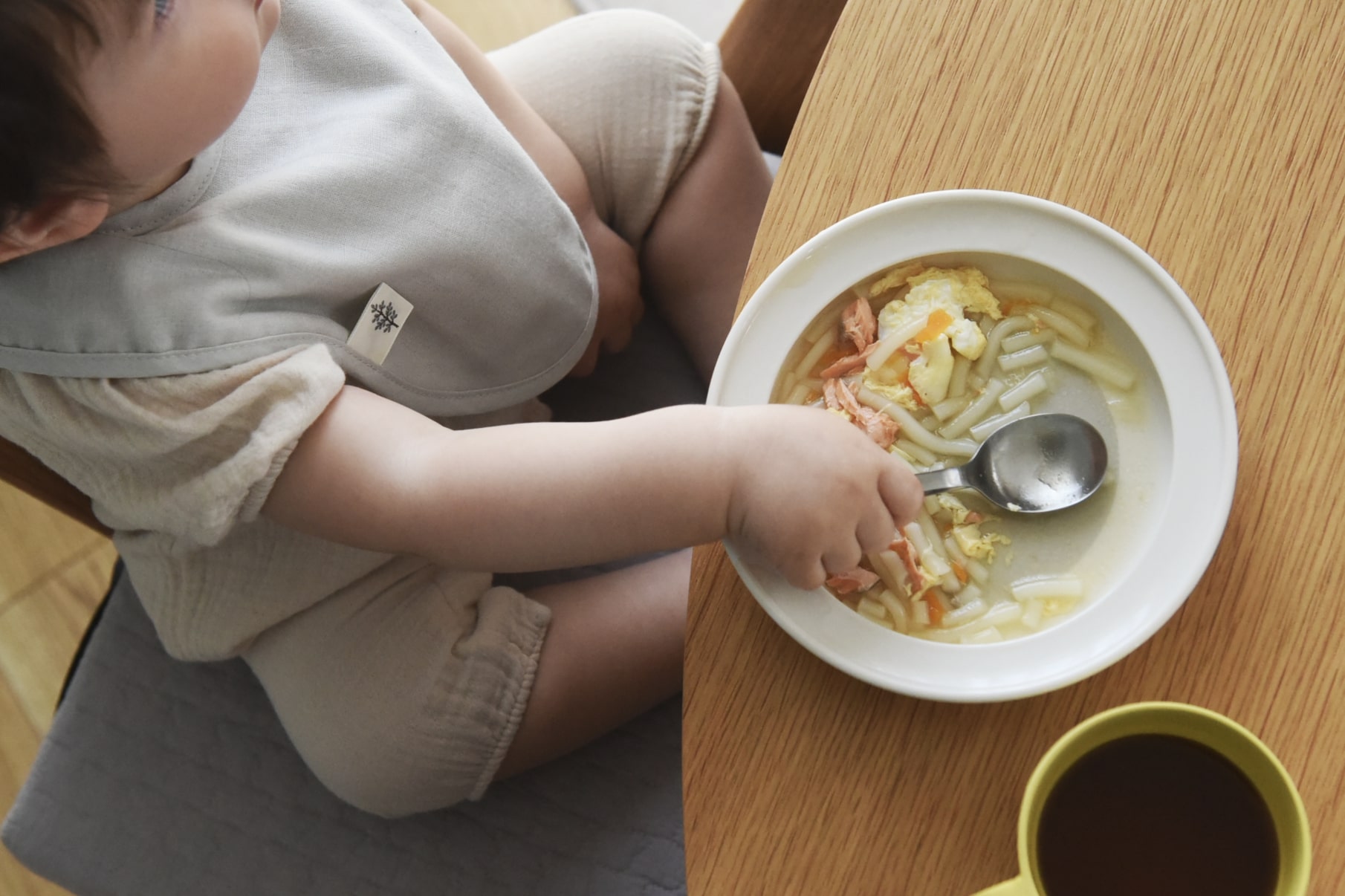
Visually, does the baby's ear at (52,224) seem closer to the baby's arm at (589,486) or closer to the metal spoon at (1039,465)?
the baby's arm at (589,486)

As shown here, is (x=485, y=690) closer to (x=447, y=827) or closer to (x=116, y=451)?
(x=447, y=827)

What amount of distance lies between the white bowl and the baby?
4 centimetres

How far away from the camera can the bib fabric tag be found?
0.63 m

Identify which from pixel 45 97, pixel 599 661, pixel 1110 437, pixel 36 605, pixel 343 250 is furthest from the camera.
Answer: pixel 36 605

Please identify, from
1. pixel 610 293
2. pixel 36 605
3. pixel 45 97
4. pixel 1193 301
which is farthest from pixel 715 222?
pixel 36 605

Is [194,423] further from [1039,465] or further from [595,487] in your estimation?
[1039,465]

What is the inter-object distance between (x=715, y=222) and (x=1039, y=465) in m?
0.38

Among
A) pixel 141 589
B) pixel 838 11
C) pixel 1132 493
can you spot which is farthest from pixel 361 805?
pixel 838 11

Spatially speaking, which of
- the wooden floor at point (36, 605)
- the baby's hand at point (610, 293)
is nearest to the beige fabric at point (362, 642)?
the baby's hand at point (610, 293)

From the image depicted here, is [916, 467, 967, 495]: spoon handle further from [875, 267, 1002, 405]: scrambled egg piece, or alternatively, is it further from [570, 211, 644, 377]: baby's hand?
[570, 211, 644, 377]: baby's hand

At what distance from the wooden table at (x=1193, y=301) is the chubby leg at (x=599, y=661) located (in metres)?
0.23

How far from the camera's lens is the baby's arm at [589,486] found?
0.52 metres

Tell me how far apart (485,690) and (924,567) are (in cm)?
35

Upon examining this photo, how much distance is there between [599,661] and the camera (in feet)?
2.40
